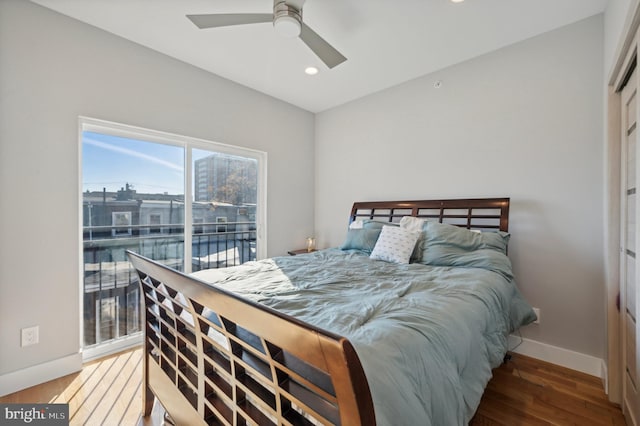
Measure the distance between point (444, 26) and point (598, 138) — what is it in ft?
4.84

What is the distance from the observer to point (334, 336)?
562 mm

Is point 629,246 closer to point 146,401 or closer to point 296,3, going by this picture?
point 296,3

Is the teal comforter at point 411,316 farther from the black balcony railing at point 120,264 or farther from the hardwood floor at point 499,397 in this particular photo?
the black balcony railing at point 120,264

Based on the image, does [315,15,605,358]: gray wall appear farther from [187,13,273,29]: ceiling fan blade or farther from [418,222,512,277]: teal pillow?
[187,13,273,29]: ceiling fan blade

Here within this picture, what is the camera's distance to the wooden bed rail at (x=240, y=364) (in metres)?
0.58

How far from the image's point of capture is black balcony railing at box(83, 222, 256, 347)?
2434 millimetres

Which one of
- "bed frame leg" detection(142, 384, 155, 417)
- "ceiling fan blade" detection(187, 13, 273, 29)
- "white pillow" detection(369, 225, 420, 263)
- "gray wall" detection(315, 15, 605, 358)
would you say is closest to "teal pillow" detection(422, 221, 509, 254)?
"white pillow" detection(369, 225, 420, 263)

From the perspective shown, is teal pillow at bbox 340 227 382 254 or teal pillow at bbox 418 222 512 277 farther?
teal pillow at bbox 340 227 382 254

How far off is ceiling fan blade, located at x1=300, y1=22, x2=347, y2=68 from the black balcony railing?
84.8 inches

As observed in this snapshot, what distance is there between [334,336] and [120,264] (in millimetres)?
2843

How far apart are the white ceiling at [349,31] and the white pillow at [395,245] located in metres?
1.70

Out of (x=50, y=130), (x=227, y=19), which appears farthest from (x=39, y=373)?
(x=227, y=19)

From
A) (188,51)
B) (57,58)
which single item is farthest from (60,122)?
(188,51)

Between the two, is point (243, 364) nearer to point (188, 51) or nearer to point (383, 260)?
point (383, 260)
